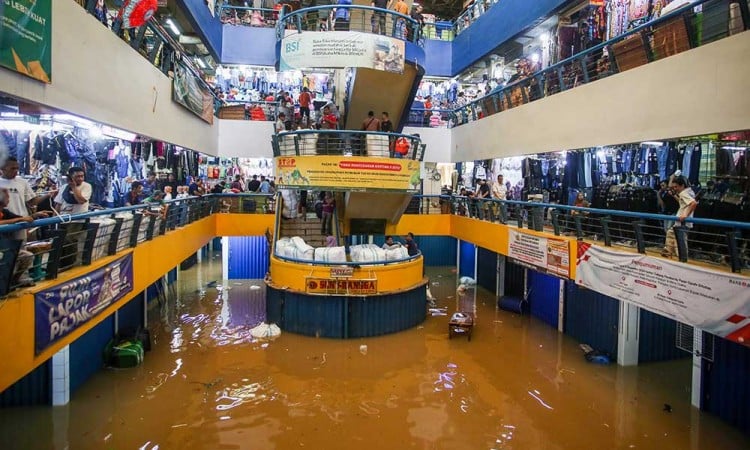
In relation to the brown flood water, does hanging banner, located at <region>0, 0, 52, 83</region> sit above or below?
above

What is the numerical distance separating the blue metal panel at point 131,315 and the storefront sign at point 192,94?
17.6 ft

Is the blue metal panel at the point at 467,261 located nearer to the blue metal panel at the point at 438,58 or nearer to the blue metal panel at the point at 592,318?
the blue metal panel at the point at 592,318

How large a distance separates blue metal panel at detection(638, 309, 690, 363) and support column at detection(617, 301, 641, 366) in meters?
0.14

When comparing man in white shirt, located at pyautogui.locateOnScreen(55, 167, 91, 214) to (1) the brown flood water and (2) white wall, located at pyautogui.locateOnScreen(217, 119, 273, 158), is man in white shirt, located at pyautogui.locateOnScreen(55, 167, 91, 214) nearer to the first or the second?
(1) the brown flood water

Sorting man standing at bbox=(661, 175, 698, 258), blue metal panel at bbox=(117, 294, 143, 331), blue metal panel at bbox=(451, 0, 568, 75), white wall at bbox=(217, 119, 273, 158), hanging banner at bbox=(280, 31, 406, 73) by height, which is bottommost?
blue metal panel at bbox=(117, 294, 143, 331)

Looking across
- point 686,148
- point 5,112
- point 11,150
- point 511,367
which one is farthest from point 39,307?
point 686,148

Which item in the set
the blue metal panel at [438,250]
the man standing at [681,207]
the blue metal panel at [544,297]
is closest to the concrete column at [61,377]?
the man standing at [681,207]

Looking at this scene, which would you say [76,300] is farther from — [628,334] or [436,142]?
[436,142]

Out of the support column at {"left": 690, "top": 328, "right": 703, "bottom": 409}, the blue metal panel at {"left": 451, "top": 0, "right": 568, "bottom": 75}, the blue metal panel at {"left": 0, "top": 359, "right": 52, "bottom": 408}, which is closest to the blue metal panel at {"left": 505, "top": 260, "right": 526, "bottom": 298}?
the support column at {"left": 690, "top": 328, "right": 703, "bottom": 409}

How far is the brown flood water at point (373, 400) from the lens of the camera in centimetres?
713

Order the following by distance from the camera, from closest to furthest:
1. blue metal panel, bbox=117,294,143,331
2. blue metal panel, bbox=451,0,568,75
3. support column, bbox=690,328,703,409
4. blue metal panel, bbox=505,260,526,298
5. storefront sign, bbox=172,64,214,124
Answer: support column, bbox=690,328,703,409 < blue metal panel, bbox=117,294,143,331 < storefront sign, bbox=172,64,214,124 < blue metal panel, bbox=451,0,568,75 < blue metal panel, bbox=505,260,526,298

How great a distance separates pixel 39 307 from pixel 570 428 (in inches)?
302

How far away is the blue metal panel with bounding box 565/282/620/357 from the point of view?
1052 cm

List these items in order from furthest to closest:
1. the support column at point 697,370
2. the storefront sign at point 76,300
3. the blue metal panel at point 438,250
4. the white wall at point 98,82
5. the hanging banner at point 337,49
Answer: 1. the blue metal panel at point 438,250
2. the hanging banner at point 337,49
3. the support column at point 697,370
4. the white wall at point 98,82
5. the storefront sign at point 76,300
